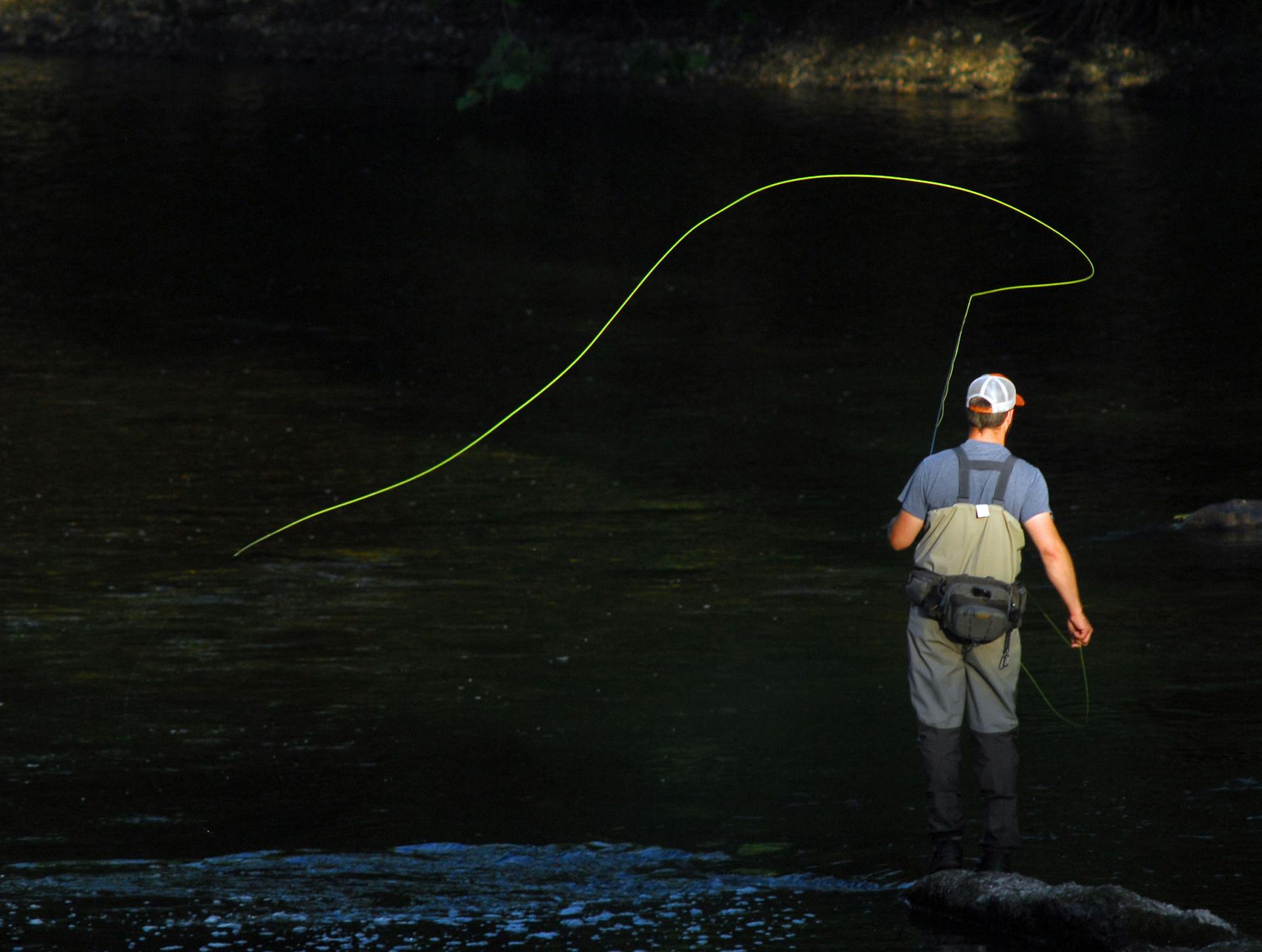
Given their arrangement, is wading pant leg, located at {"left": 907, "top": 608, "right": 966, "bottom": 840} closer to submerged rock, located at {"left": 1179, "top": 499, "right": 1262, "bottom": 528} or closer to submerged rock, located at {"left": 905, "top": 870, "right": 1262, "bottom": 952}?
submerged rock, located at {"left": 905, "top": 870, "right": 1262, "bottom": 952}

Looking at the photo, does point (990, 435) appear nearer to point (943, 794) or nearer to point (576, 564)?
point (943, 794)

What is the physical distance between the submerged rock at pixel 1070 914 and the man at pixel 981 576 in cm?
23

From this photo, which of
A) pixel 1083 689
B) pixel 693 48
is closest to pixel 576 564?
pixel 1083 689

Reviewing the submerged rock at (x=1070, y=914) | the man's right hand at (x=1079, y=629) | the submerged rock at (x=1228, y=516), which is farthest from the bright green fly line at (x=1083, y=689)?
the submerged rock at (x=1228, y=516)

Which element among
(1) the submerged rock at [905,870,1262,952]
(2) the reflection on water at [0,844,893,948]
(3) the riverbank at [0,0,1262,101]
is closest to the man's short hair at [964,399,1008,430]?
(1) the submerged rock at [905,870,1262,952]

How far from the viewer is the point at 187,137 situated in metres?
30.1

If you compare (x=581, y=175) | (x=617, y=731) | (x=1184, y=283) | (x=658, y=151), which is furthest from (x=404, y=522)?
(x=658, y=151)

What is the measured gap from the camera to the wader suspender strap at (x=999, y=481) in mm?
6121

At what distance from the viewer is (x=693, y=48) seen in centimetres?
4234

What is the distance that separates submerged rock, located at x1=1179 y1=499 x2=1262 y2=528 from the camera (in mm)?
10469

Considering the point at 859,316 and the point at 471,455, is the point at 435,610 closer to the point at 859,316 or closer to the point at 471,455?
the point at 471,455

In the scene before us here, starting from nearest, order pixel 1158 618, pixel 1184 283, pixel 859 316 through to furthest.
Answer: pixel 1158 618, pixel 859 316, pixel 1184 283

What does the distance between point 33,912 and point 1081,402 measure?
9085 millimetres

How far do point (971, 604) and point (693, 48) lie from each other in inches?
1473
